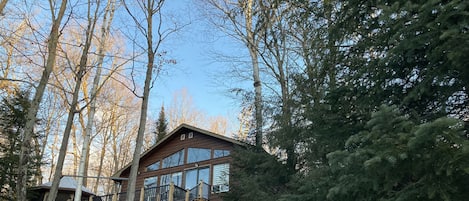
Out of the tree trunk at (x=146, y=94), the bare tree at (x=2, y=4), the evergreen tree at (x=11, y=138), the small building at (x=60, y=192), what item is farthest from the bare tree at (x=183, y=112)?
the bare tree at (x=2, y=4)

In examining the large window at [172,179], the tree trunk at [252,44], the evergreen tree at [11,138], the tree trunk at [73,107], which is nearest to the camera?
the tree trunk at [73,107]

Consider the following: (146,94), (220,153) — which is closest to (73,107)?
(146,94)

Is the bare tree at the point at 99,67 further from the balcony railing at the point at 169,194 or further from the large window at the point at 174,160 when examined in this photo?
the large window at the point at 174,160

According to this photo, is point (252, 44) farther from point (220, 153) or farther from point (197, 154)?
point (197, 154)

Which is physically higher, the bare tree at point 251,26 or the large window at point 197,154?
the bare tree at point 251,26

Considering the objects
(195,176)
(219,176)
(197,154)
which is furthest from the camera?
(197,154)

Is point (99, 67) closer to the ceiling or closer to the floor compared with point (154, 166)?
closer to the ceiling

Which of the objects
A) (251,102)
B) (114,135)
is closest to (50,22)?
(251,102)

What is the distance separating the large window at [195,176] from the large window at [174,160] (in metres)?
0.69

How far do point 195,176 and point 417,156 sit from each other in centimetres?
1230

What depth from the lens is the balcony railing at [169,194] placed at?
1102 centimetres

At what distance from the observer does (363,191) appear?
364 centimetres

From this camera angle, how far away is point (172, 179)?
49.0 feet

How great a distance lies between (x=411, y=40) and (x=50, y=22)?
7.42 meters
